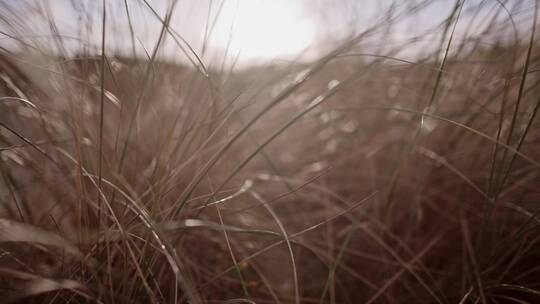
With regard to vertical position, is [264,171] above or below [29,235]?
below

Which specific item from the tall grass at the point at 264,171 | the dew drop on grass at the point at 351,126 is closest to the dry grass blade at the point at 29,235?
the tall grass at the point at 264,171

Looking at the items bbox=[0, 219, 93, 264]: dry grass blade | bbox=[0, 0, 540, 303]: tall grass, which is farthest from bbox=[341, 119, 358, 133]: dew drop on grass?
bbox=[0, 219, 93, 264]: dry grass blade

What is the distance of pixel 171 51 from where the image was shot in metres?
0.97

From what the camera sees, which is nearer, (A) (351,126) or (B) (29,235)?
(B) (29,235)

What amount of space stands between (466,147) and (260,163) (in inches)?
21.7

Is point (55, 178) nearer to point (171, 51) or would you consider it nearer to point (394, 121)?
point (171, 51)

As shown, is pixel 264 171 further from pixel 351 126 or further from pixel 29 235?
pixel 29 235

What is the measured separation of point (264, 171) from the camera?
3.83 ft

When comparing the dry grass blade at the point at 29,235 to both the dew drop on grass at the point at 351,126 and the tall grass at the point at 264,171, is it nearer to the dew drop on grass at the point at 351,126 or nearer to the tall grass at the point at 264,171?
the tall grass at the point at 264,171

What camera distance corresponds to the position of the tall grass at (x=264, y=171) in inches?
21.4

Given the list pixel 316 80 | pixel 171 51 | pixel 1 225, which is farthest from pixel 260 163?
pixel 1 225

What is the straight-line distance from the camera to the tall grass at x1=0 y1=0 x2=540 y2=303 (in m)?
0.54

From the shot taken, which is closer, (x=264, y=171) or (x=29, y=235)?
(x=29, y=235)

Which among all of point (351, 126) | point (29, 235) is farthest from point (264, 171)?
point (29, 235)
